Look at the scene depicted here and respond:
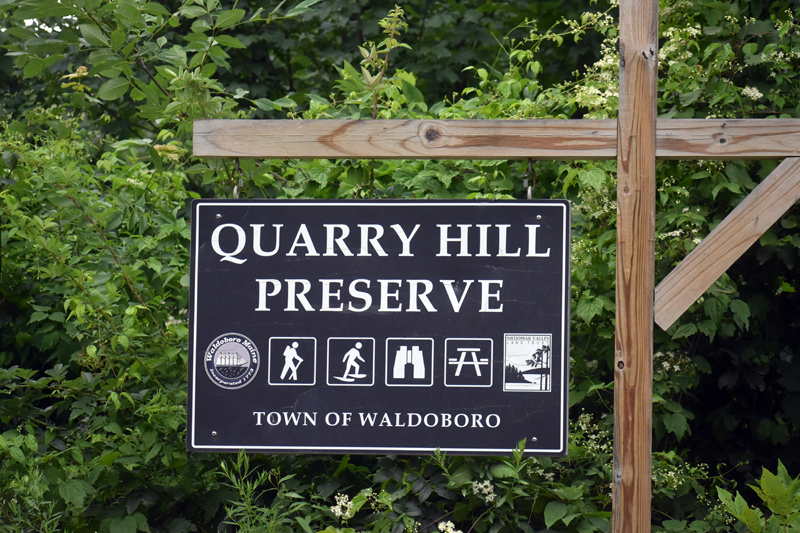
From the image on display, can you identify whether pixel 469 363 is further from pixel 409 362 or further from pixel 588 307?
pixel 588 307

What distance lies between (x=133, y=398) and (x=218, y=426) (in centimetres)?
61

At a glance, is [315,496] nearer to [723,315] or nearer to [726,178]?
[723,315]

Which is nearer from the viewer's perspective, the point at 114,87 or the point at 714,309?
the point at 114,87

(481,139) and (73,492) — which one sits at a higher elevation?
(481,139)

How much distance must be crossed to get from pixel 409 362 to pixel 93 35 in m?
1.79

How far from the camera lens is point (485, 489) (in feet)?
8.89

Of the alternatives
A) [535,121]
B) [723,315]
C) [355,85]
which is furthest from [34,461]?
[723,315]

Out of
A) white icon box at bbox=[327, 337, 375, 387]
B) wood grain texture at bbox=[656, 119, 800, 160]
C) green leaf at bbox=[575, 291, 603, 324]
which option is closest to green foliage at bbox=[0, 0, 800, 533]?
green leaf at bbox=[575, 291, 603, 324]

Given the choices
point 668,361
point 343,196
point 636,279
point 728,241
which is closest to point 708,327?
point 668,361

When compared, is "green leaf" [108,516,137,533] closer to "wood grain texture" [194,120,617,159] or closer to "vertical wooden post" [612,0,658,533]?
"wood grain texture" [194,120,617,159]

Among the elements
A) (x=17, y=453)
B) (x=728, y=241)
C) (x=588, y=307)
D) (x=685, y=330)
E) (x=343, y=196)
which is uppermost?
(x=343, y=196)

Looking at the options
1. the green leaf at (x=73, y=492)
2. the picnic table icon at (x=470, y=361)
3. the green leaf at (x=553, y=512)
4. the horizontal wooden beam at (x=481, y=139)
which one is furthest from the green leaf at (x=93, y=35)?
the green leaf at (x=553, y=512)

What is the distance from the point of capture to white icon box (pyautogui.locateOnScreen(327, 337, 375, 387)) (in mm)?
2518

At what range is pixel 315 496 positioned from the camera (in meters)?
2.69
